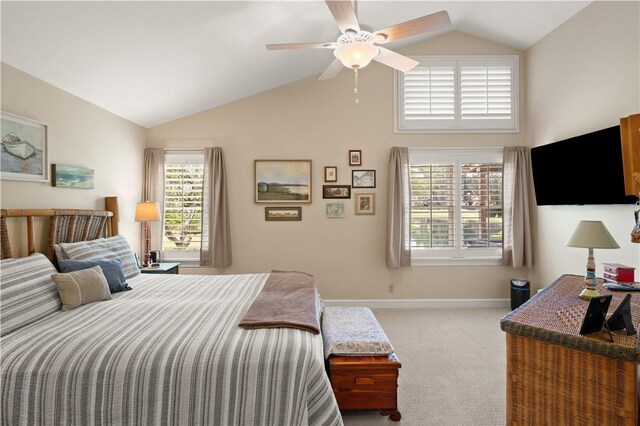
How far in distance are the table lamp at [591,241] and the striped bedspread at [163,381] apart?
1803mm

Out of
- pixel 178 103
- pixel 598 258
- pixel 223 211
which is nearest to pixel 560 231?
pixel 598 258

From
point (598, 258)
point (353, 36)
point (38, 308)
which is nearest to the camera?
point (38, 308)

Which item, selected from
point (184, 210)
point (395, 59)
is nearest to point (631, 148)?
point (395, 59)

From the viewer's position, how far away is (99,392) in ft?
5.03

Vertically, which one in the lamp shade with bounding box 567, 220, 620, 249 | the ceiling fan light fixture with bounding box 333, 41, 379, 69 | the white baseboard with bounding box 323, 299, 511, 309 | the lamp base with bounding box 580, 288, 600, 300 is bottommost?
the white baseboard with bounding box 323, 299, 511, 309

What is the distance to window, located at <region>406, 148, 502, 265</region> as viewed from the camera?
15.5ft

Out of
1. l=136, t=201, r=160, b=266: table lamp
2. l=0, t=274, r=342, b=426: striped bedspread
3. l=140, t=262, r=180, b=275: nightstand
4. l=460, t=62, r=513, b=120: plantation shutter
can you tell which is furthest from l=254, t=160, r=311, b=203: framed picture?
l=0, t=274, r=342, b=426: striped bedspread

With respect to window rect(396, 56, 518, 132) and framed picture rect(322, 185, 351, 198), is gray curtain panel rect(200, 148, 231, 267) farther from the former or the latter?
window rect(396, 56, 518, 132)

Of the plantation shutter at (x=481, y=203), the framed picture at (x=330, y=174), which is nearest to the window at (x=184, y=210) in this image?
the framed picture at (x=330, y=174)

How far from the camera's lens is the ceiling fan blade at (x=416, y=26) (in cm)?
220

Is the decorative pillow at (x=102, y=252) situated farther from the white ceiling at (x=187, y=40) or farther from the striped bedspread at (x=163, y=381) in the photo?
the white ceiling at (x=187, y=40)

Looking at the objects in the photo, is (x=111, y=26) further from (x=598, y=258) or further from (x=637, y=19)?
(x=598, y=258)

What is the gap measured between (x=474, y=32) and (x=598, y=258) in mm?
3265

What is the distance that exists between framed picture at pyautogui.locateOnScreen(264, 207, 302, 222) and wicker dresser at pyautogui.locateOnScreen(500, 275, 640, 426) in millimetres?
3252
